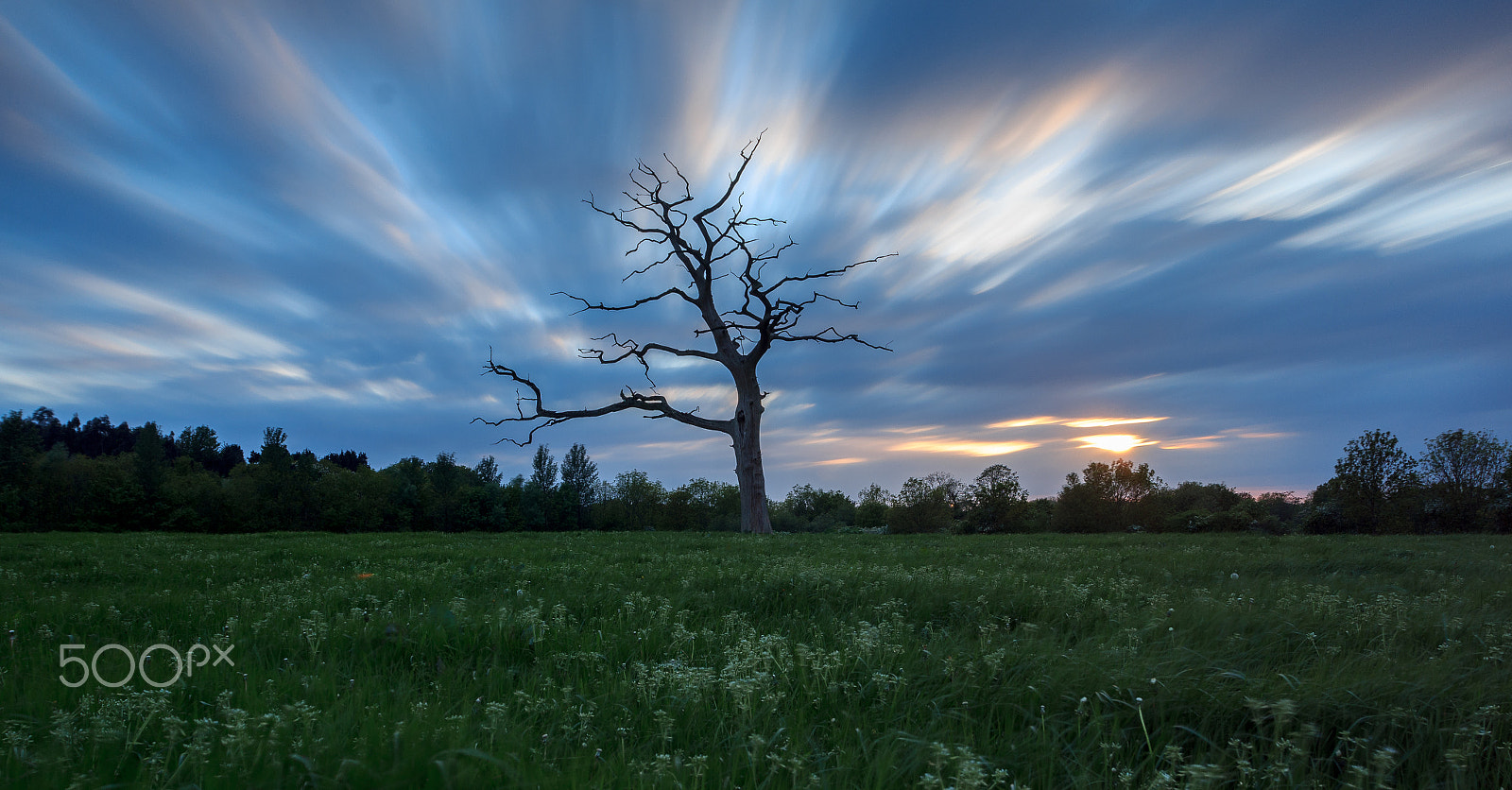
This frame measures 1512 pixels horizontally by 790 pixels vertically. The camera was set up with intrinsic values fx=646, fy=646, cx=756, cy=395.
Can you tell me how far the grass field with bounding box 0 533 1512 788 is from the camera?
2.58m

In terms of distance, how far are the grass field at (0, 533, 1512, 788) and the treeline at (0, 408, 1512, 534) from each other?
30566 millimetres

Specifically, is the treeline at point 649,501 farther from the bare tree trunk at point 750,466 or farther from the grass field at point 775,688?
the grass field at point 775,688

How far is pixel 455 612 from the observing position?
530 cm

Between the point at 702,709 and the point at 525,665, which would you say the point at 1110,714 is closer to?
the point at 702,709

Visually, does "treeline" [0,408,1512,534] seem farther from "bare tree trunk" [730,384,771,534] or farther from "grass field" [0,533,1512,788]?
"grass field" [0,533,1512,788]

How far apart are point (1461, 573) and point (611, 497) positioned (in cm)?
7806

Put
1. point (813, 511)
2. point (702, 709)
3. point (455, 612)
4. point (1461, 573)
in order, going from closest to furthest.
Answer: point (702, 709) < point (455, 612) < point (1461, 573) < point (813, 511)

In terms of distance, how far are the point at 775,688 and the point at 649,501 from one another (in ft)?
243

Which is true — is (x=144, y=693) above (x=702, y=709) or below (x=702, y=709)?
above

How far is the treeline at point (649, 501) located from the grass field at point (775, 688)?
30.6 meters

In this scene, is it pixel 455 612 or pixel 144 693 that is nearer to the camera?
pixel 144 693

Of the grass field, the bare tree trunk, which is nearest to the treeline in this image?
the bare tree trunk

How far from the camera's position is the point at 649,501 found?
75.9m

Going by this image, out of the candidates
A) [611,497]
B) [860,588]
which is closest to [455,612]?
[860,588]
